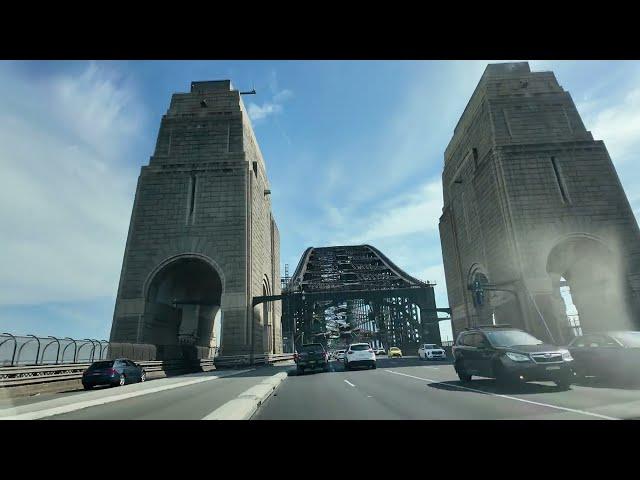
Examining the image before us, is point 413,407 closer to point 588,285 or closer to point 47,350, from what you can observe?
point 47,350

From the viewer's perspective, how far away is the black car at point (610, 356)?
10.8 metres

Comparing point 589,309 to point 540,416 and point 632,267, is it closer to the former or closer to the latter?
point 632,267

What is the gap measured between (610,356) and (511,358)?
387cm

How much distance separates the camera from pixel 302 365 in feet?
69.7

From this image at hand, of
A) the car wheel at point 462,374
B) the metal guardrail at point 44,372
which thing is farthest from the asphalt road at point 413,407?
the metal guardrail at point 44,372

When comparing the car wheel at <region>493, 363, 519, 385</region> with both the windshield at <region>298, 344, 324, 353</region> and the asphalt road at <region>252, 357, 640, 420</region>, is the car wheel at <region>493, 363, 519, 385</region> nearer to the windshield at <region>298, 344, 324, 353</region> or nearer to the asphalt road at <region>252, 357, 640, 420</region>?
the asphalt road at <region>252, 357, 640, 420</region>

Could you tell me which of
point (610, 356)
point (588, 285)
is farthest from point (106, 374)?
point (588, 285)

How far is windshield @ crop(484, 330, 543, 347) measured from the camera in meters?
11.2

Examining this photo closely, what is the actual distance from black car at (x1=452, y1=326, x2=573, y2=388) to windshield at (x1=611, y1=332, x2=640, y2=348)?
2.78 m

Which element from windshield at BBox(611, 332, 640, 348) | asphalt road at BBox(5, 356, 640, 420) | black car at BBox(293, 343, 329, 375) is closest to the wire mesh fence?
asphalt road at BBox(5, 356, 640, 420)

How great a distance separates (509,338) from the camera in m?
11.5

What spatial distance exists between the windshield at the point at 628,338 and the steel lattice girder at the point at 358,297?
30.0 m

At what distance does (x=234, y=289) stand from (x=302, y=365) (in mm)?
15762
